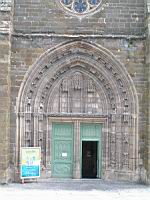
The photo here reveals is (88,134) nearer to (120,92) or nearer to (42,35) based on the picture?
(120,92)

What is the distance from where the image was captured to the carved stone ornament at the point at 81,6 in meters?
16.5

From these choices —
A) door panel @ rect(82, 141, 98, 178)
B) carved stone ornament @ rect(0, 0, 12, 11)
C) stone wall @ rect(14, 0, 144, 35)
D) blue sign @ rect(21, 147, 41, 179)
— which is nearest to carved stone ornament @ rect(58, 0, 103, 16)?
stone wall @ rect(14, 0, 144, 35)

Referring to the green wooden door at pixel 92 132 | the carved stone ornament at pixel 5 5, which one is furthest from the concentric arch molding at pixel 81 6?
the green wooden door at pixel 92 132

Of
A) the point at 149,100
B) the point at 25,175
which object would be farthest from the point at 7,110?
the point at 149,100

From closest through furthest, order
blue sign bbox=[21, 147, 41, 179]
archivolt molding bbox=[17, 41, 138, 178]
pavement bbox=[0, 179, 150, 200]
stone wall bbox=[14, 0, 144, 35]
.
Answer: pavement bbox=[0, 179, 150, 200]
blue sign bbox=[21, 147, 41, 179]
archivolt molding bbox=[17, 41, 138, 178]
stone wall bbox=[14, 0, 144, 35]

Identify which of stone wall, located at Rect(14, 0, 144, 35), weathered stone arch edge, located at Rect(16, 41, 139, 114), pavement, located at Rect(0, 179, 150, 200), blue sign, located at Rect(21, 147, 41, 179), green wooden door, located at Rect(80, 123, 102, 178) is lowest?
pavement, located at Rect(0, 179, 150, 200)

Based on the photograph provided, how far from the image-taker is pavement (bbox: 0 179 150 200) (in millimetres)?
13211

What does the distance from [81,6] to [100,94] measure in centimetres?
341

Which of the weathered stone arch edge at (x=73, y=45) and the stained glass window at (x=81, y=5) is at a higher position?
the stained glass window at (x=81, y=5)

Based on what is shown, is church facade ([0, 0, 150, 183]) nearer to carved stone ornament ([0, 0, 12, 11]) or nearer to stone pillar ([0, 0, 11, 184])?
carved stone ornament ([0, 0, 12, 11])

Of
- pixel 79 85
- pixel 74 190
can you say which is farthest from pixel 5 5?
pixel 74 190

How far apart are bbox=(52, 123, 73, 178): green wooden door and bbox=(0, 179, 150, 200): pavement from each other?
414 millimetres

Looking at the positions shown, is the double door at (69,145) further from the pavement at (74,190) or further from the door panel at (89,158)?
the door panel at (89,158)

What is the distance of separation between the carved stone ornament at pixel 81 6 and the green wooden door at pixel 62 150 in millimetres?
4279
